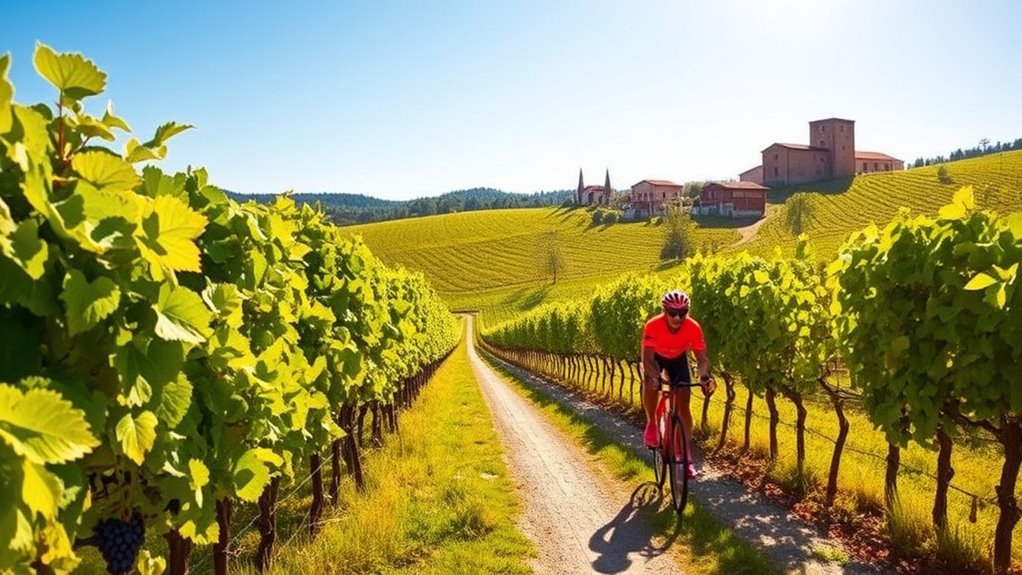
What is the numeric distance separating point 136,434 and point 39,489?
0.82 m

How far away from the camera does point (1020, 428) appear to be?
5.68 m

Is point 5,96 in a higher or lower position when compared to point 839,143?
lower

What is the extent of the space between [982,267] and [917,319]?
2.98 ft

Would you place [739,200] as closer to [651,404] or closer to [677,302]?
[651,404]

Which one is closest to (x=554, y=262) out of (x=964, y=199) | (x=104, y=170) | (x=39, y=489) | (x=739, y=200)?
(x=739, y=200)

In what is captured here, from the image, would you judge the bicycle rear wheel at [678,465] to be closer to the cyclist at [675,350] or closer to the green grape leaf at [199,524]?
the cyclist at [675,350]

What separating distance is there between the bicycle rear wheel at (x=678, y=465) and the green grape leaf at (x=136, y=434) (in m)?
6.67

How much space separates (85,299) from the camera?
6.69ft

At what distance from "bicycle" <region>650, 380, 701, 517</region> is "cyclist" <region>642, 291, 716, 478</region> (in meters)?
0.10

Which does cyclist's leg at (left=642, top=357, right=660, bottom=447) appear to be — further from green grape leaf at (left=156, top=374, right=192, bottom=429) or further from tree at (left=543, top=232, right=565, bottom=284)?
tree at (left=543, top=232, right=565, bottom=284)

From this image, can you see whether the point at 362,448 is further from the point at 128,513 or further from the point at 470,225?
the point at 470,225

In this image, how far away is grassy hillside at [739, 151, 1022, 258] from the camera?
88625mm

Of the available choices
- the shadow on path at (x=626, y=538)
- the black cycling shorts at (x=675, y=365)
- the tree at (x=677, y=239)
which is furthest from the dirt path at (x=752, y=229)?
the shadow on path at (x=626, y=538)

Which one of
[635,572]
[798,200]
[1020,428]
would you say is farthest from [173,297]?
[798,200]
